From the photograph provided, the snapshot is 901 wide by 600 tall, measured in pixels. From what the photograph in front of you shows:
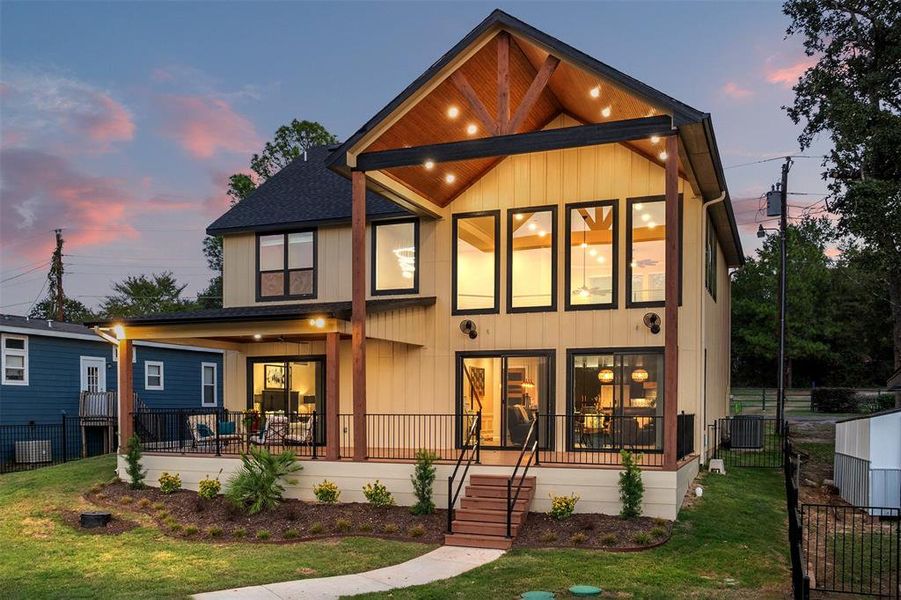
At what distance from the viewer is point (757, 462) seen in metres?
17.2

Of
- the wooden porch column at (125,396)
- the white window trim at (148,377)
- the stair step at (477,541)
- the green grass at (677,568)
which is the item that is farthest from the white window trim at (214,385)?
the green grass at (677,568)

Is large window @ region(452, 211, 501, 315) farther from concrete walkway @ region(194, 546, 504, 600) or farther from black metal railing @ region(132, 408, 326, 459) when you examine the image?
concrete walkway @ region(194, 546, 504, 600)

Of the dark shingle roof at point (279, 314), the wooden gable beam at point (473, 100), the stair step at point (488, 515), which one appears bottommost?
the stair step at point (488, 515)

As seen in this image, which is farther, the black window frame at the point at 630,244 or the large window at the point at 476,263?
the large window at the point at 476,263

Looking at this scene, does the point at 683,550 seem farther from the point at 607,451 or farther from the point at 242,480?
the point at 242,480

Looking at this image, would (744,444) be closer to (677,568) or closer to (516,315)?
(516,315)

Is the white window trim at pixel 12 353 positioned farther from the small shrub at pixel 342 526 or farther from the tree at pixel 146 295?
the tree at pixel 146 295

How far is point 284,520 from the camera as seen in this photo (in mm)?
11930

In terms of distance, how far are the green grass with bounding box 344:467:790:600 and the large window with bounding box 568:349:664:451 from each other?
2.51m

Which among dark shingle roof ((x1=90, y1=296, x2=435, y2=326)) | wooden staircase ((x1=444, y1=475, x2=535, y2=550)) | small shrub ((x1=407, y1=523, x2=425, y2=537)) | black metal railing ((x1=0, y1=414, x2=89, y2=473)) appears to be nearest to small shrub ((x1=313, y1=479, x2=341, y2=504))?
small shrub ((x1=407, y1=523, x2=425, y2=537))

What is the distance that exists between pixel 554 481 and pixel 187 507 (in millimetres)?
6740

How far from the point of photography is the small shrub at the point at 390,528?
1123 cm

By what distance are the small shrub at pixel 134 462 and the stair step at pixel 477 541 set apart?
23.5ft

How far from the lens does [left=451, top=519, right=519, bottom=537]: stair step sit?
35.3 ft
